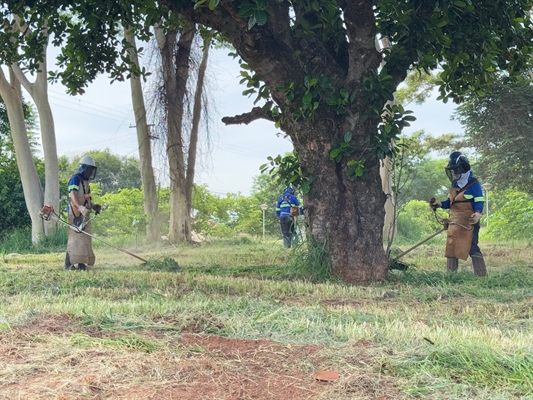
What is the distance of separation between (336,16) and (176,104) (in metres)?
8.94

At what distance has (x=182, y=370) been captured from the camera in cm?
315

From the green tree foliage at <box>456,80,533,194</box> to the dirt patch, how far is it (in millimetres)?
17778

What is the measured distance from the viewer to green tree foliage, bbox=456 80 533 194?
19.5 m

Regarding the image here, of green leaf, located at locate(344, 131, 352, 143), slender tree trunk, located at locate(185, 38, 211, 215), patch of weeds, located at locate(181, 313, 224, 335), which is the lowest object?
patch of weeds, located at locate(181, 313, 224, 335)

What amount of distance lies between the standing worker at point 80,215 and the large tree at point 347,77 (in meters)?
3.07

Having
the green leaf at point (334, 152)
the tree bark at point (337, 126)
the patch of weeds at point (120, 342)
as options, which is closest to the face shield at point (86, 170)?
the tree bark at point (337, 126)

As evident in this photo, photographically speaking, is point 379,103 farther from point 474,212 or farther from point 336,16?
point 474,212

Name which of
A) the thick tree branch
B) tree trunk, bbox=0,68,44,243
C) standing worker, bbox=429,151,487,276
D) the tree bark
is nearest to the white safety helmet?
the thick tree branch

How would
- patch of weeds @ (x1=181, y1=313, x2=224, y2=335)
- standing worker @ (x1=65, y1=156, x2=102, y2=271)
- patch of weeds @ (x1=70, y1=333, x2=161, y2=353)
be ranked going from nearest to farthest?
patch of weeds @ (x1=70, y1=333, x2=161, y2=353) < patch of weeds @ (x1=181, y1=313, x2=224, y2=335) < standing worker @ (x1=65, y1=156, x2=102, y2=271)

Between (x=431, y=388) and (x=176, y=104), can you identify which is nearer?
(x=431, y=388)

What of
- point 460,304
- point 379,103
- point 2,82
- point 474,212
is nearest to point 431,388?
point 460,304

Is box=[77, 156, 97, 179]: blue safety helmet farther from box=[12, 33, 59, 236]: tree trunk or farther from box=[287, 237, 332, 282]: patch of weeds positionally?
box=[12, 33, 59, 236]: tree trunk

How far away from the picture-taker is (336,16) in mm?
7742

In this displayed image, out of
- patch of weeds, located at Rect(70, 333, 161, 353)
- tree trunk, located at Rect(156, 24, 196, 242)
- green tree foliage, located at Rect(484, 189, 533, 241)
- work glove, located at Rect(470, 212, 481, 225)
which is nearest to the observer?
patch of weeds, located at Rect(70, 333, 161, 353)
